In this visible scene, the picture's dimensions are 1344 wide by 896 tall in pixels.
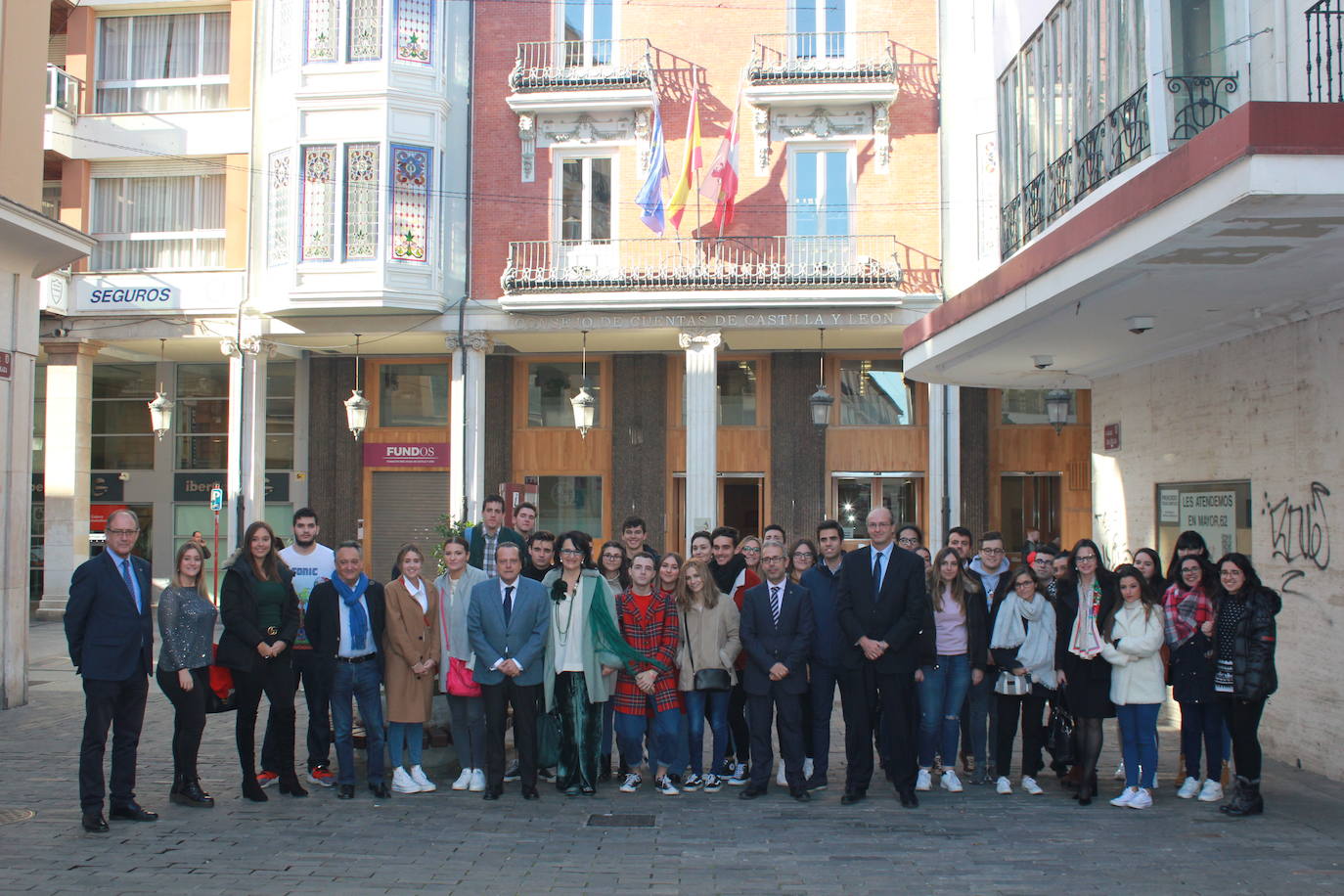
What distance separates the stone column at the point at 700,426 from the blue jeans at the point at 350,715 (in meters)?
13.2

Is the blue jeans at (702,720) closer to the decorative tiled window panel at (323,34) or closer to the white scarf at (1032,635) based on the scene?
the white scarf at (1032,635)

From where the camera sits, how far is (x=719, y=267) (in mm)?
21625

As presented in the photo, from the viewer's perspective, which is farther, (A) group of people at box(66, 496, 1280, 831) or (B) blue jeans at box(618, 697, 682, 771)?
→ (B) blue jeans at box(618, 697, 682, 771)

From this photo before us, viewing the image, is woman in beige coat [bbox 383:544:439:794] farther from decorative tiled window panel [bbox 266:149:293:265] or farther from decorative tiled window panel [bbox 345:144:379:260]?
decorative tiled window panel [bbox 266:149:293:265]

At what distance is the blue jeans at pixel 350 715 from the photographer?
27.1ft

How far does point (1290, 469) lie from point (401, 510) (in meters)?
18.3

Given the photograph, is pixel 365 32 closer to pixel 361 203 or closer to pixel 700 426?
pixel 361 203

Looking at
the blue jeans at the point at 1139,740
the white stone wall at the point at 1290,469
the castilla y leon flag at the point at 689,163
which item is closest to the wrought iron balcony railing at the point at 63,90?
the castilla y leon flag at the point at 689,163

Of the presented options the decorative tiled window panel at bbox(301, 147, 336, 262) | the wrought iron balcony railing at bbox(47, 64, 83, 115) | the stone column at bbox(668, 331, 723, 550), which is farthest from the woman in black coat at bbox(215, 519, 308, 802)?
the wrought iron balcony railing at bbox(47, 64, 83, 115)

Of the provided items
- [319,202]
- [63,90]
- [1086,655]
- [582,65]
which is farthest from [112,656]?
[63,90]

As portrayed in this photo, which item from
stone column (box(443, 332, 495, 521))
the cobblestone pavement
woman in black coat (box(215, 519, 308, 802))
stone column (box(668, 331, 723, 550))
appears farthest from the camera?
stone column (box(443, 332, 495, 521))

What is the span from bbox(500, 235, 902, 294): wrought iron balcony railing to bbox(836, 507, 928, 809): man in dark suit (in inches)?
532

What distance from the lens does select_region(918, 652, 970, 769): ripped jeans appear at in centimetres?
866

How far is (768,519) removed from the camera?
932 inches
